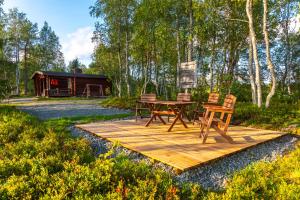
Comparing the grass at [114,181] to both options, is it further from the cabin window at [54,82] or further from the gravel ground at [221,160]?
the cabin window at [54,82]

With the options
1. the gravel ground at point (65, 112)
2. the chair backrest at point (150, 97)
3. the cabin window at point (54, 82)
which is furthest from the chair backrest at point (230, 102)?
the cabin window at point (54, 82)

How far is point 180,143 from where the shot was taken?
13.8 feet

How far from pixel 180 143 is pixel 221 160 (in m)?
0.95

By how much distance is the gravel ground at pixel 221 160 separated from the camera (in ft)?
9.33

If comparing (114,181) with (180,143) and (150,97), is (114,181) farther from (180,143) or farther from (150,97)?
(150,97)

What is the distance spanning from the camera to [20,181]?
7.74ft

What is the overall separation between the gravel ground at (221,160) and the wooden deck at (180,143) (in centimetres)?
9

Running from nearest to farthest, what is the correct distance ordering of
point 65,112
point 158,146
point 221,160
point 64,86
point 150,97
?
1. point 221,160
2. point 158,146
3. point 150,97
4. point 65,112
5. point 64,86

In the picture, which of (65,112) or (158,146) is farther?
(65,112)

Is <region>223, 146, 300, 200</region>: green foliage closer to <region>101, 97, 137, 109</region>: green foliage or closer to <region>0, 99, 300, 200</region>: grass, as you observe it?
<region>0, 99, 300, 200</region>: grass

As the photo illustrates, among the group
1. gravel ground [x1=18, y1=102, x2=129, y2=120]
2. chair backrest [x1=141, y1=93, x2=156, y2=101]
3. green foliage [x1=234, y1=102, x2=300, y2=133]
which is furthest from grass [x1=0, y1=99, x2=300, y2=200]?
gravel ground [x1=18, y1=102, x2=129, y2=120]

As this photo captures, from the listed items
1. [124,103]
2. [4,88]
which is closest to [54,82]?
[4,88]

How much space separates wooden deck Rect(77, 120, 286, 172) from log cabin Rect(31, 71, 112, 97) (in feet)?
59.9

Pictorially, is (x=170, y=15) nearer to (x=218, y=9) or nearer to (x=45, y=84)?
(x=218, y=9)
